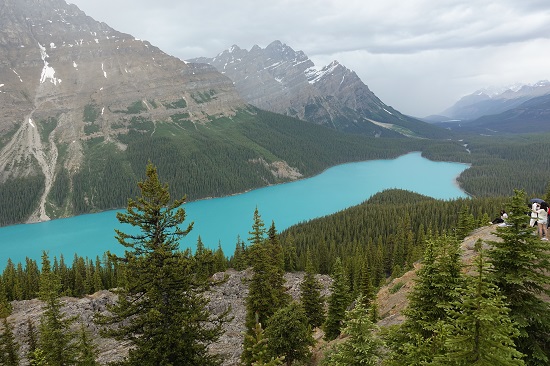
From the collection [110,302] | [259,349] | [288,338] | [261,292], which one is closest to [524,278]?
[259,349]

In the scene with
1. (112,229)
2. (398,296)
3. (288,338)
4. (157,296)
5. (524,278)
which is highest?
(524,278)

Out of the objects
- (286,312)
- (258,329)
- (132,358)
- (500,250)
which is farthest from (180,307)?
(500,250)

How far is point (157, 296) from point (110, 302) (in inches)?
1783

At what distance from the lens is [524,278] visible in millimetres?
12344

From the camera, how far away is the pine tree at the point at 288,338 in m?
24.9

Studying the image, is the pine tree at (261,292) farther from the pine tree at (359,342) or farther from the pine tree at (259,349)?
the pine tree at (359,342)

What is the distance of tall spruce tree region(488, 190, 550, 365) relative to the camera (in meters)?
12.1

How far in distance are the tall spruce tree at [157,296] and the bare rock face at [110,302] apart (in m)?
18.4

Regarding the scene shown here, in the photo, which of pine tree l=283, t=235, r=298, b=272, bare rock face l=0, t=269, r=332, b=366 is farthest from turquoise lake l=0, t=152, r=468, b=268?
bare rock face l=0, t=269, r=332, b=366

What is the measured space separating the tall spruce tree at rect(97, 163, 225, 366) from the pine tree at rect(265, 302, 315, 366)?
7.94m

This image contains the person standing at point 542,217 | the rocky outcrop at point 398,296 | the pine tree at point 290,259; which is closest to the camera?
the person standing at point 542,217

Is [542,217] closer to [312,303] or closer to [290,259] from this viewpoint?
[312,303]

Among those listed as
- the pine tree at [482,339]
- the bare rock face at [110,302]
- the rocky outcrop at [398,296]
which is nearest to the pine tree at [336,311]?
the rocky outcrop at [398,296]

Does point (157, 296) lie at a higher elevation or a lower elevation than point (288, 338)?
higher
